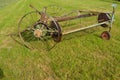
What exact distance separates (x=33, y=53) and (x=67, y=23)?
424 cm

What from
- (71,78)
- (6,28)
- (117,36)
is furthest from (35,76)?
(6,28)

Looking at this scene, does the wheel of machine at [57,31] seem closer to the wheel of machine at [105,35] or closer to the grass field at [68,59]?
the grass field at [68,59]

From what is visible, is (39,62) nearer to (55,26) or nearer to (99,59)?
(55,26)

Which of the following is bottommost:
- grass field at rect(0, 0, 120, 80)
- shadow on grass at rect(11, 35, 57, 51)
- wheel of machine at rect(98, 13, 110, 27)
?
grass field at rect(0, 0, 120, 80)

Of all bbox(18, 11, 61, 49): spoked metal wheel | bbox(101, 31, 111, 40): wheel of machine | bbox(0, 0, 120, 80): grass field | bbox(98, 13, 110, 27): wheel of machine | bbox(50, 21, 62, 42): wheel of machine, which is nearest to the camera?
bbox(0, 0, 120, 80): grass field

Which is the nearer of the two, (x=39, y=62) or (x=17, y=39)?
(x=39, y=62)

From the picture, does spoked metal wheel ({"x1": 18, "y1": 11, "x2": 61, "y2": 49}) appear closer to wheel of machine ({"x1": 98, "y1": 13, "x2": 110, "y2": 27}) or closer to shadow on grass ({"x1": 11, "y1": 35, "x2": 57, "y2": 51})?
shadow on grass ({"x1": 11, "y1": 35, "x2": 57, "y2": 51})

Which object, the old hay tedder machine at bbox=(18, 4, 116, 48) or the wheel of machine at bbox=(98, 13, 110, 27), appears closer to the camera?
the old hay tedder machine at bbox=(18, 4, 116, 48)

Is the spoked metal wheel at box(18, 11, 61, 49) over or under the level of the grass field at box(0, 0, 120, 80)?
over

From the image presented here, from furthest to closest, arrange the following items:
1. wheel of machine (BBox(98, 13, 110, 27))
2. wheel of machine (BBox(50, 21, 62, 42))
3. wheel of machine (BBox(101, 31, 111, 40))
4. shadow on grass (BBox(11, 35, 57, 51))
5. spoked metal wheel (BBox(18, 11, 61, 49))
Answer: wheel of machine (BBox(98, 13, 110, 27))
wheel of machine (BBox(101, 31, 111, 40))
shadow on grass (BBox(11, 35, 57, 51))
spoked metal wheel (BBox(18, 11, 61, 49))
wheel of machine (BBox(50, 21, 62, 42))

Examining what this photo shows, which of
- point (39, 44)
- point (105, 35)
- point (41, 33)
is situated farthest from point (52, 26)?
point (105, 35)

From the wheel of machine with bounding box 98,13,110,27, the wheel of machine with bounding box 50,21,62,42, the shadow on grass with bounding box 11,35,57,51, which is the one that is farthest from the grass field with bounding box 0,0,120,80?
the wheel of machine with bounding box 50,21,62,42

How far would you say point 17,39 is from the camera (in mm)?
12227

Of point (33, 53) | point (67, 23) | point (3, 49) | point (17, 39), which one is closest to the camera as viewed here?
point (33, 53)
